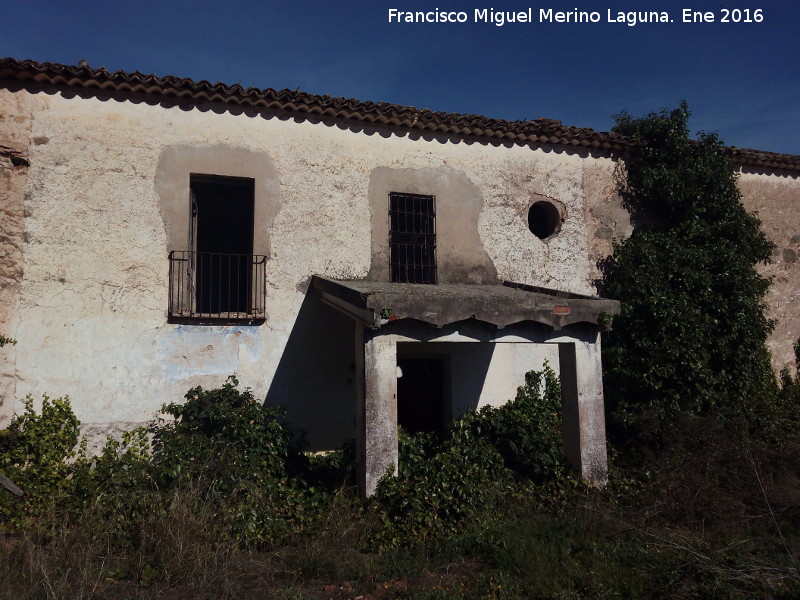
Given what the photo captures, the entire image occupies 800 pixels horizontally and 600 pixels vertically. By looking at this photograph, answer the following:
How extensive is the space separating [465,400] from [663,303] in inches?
142

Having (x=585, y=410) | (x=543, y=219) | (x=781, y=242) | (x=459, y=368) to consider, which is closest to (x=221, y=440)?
(x=459, y=368)

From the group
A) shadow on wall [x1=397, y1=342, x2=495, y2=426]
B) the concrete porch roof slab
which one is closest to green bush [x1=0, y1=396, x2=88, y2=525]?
the concrete porch roof slab

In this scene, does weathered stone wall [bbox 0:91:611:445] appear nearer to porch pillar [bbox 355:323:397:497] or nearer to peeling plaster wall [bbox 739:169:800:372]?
porch pillar [bbox 355:323:397:497]

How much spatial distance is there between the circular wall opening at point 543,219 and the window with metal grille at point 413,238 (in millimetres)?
2066

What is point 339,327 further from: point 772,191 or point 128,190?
point 772,191

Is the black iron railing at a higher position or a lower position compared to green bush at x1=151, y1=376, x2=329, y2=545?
higher

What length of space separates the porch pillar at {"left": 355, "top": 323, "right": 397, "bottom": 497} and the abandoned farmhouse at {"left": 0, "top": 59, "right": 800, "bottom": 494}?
26 millimetres

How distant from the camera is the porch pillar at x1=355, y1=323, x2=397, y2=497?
663 cm

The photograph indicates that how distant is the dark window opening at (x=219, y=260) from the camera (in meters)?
8.27

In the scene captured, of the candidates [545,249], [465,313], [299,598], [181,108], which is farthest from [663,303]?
[181,108]

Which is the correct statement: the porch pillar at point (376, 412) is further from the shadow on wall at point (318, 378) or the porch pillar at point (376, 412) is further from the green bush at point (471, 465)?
the shadow on wall at point (318, 378)

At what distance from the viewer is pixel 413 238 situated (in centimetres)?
973

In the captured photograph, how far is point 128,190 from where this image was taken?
321 inches

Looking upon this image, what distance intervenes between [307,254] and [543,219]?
4542mm
